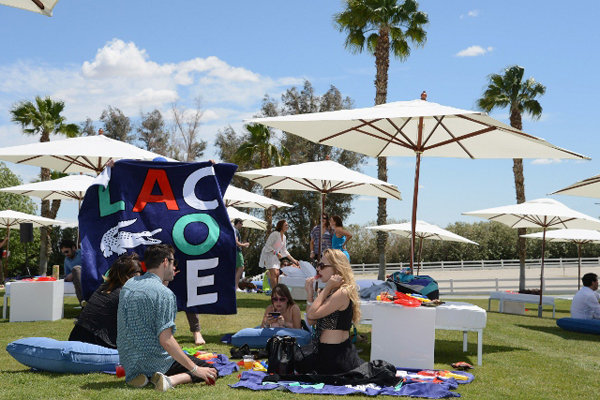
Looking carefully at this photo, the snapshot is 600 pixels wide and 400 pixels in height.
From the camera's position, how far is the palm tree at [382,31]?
894 inches

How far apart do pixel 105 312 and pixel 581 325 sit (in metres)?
9.32

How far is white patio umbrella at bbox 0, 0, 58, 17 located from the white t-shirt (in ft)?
37.1

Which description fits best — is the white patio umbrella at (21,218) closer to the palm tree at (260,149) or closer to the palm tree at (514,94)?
the palm tree at (260,149)

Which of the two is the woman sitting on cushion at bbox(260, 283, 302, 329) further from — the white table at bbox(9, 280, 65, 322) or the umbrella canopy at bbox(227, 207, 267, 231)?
the umbrella canopy at bbox(227, 207, 267, 231)

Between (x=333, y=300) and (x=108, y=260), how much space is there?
3102 millimetres

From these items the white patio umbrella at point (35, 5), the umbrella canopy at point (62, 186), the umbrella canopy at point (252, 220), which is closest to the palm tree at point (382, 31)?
the umbrella canopy at point (252, 220)

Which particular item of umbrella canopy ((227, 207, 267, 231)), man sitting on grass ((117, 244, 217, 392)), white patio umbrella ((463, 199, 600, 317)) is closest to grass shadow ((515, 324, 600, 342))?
white patio umbrella ((463, 199, 600, 317))

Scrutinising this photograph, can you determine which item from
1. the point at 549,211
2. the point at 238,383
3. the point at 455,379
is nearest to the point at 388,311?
the point at 455,379

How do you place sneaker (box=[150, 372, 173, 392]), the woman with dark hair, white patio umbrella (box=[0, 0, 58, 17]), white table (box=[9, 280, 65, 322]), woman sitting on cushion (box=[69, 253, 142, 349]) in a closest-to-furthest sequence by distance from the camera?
white patio umbrella (box=[0, 0, 58, 17])
sneaker (box=[150, 372, 173, 392])
woman sitting on cushion (box=[69, 253, 142, 349])
white table (box=[9, 280, 65, 322])
the woman with dark hair

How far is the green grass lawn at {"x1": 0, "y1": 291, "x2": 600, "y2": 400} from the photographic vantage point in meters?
5.25

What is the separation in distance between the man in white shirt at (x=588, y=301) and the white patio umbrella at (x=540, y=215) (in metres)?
2.68

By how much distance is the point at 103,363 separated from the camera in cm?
605

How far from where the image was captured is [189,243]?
7.49m

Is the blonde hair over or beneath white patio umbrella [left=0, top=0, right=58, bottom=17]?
beneath
